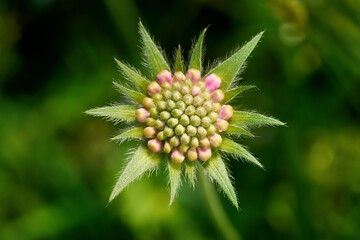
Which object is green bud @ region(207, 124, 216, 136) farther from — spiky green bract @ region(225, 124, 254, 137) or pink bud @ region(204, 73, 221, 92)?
pink bud @ region(204, 73, 221, 92)

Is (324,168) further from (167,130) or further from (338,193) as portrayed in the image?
(167,130)

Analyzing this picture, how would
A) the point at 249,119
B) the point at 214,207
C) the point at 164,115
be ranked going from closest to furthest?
the point at 249,119
the point at 164,115
the point at 214,207

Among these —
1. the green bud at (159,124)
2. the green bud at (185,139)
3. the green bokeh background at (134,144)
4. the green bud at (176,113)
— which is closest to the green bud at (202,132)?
the green bud at (185,139)

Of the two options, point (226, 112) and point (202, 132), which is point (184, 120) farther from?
point (226, 112)

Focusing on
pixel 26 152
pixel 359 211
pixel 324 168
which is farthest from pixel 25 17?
pixel 359 211

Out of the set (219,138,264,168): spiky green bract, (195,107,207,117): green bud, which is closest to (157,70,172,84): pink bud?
(195,107,207,117): green bud

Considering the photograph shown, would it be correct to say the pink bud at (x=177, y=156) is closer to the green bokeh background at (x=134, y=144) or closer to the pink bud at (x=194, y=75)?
the pink bud at (x=194, y=75)

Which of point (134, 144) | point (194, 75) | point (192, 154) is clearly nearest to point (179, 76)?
point (194, 75)
